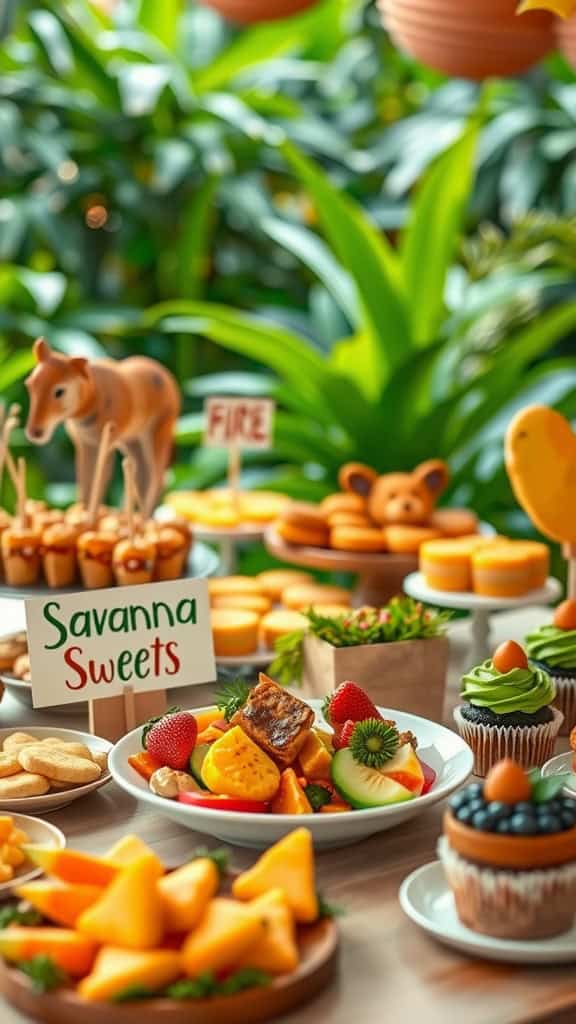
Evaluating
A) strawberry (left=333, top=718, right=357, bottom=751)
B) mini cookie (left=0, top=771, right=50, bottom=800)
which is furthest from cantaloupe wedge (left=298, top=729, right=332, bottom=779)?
mini cookie (left=0, top=771, right=50, bottom=800)

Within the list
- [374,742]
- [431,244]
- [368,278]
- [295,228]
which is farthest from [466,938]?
[295,228]

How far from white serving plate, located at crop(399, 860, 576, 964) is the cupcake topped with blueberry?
0.01 m

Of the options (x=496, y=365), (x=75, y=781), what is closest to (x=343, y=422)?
(x=496, y=365)

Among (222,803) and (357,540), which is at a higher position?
(357,540)

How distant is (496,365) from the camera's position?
296 cm

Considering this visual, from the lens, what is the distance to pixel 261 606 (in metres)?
2.07

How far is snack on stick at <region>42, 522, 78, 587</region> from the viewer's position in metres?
1.90

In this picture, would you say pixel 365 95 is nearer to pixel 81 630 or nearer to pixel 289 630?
pixel 289 630

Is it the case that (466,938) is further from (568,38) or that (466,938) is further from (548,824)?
(568,38)

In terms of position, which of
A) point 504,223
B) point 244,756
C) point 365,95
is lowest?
point 244,756

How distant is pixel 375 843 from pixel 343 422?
1.60m

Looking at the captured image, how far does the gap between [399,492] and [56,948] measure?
128cm

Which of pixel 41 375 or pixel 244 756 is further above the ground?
pixel 41 375

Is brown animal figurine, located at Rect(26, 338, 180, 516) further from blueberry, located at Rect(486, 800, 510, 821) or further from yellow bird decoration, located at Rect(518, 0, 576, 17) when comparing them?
blueberry, located at Rect(486, 800, 510, 821)
